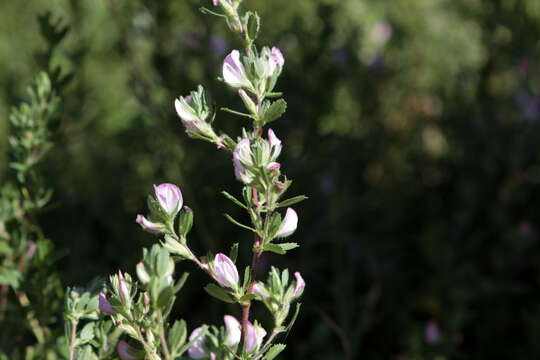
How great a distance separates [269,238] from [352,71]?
1.61 metres

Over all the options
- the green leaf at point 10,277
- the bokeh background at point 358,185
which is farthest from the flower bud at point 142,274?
the bokeh background at point 358,185

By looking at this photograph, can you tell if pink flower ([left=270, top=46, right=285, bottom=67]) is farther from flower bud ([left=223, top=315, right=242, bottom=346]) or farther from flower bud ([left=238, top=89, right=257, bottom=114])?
→ flower bud ([left=223, top=315, right=242, bottom=346])

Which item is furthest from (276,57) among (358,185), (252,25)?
(358,185)

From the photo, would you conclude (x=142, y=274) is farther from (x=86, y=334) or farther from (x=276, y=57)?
(x=276, y=57)

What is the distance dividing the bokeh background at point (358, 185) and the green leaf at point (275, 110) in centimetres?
81

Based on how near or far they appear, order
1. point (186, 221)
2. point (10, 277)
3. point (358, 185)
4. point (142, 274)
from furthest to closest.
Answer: point (358, 185)
point (10, 277)
point (186, 221)
point (142, 274)

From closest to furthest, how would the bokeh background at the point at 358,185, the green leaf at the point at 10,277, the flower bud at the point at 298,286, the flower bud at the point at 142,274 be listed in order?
the flower bud at the point at 142,274
the flower bud at the point at 298,286
the green leaf at the point at 10,277
the bokeh background at the point at 358,185

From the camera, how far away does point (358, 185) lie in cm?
230

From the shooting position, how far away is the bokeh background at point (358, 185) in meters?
1.77

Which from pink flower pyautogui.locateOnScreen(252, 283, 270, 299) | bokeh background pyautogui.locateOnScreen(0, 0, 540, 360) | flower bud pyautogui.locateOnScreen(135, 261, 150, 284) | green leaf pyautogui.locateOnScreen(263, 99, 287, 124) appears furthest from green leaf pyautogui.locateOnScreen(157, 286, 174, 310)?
bokeh background pyautogui.locateOnScreen(0, 0, 540, 360)

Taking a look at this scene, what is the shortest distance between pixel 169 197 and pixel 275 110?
0.54ft

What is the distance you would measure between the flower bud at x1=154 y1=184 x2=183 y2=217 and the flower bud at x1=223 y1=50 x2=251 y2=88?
5.8 inches

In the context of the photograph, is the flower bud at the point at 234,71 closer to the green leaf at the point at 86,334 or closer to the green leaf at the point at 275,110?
the green leaf at the point at 275,110

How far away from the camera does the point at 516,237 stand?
1.83 metres
